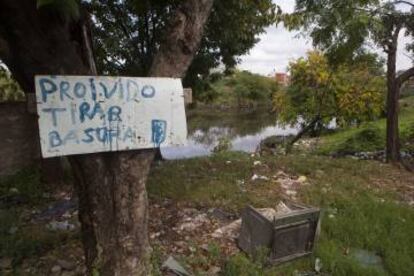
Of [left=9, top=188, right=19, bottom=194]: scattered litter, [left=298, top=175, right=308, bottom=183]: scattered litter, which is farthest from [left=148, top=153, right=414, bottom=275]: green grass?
[left=9, top=188, right=19, bottom=194]: scattered litter

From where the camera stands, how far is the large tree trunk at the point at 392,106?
22.1 ft

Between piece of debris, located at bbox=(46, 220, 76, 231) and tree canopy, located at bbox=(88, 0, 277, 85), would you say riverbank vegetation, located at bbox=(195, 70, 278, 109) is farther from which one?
piece of debris, located at bbox=(46, 220, 76, 231)

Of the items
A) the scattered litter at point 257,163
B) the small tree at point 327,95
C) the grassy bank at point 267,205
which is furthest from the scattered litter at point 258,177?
the small tree at point 327,95

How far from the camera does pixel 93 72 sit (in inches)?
81.9

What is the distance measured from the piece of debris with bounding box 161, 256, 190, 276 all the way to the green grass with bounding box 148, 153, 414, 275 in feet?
1.04

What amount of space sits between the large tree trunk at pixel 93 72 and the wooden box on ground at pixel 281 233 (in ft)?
2.98

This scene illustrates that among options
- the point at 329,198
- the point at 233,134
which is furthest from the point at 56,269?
the point at 233,134

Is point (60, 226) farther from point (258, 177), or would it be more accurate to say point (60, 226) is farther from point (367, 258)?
point (367, 258)

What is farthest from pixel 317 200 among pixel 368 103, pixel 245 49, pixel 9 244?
pixel 368 103

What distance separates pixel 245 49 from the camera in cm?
700

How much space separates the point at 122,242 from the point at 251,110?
34169 millimetres

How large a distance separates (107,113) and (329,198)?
2843mm

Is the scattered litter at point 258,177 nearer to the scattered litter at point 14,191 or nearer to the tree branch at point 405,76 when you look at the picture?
the scattered litter at point 14,191

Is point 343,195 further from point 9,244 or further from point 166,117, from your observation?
point 9,244
